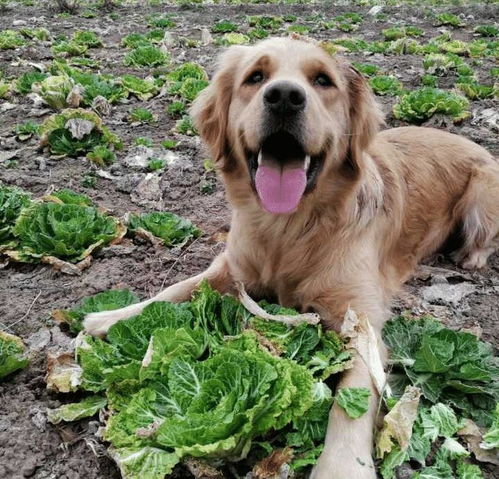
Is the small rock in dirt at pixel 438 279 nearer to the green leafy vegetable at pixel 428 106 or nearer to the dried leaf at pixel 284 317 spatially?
the dried leaf at pixel 284 317

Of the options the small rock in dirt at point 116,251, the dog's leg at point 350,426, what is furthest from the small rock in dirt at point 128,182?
the dog's leg at point 350,426

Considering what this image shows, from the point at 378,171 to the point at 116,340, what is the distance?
→ 1.95 m

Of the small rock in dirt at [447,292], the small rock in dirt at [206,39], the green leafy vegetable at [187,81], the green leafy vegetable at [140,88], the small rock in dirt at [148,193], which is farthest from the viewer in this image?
the small rock in dirt at [206,39]

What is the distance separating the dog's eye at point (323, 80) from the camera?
9.75 feet

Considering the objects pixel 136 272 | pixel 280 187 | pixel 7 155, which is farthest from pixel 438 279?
pixel 7 155

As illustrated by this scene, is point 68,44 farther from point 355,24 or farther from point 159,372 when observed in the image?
point 159,372

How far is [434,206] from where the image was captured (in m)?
3.90

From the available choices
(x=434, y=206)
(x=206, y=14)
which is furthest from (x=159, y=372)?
(x=206, y=14)

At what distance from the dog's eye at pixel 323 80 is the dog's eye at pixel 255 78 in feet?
1.00

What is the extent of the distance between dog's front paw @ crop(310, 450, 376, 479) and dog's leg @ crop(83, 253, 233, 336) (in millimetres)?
1241

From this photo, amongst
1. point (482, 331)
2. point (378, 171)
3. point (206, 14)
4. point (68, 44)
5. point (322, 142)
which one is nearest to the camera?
point (322, 142)

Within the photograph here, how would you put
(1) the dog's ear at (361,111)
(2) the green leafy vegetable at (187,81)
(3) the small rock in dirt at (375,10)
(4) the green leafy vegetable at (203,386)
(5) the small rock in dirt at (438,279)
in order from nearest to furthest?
(4) the green leafy vegetable at (203,386)
(1) the dog's ear at (361,111)
(5) the small rock in dirt at (438,279)
(2) the green leafy vegetable at (187,81)
(3) the small rock in dirt at (375,10)

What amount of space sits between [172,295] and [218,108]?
1140 mm

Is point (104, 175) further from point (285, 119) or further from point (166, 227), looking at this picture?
point (285, 119)
